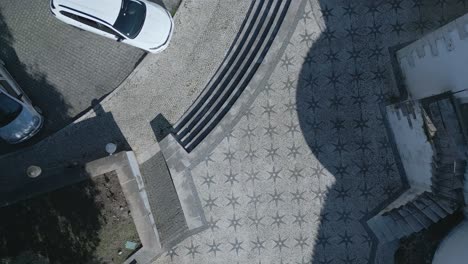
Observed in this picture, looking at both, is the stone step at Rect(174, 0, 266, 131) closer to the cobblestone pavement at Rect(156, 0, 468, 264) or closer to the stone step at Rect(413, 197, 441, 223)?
the cobblestone pavement at Rect(156, 0, 468, 264)

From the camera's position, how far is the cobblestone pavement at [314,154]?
12.9 metres

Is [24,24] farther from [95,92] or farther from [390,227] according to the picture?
[390,227]

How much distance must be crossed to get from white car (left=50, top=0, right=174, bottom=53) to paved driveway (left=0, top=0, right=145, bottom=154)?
0.72 meters

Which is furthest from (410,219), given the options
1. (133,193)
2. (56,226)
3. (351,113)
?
(56,226)

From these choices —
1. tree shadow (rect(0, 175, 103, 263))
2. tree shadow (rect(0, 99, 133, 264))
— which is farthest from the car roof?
tree shadow (rect(0, 175, 103, 263))

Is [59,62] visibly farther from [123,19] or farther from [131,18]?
[131,18]

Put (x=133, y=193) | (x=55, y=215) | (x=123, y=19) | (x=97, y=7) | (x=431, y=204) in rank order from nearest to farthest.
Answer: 1. (x=431, y=204)
2. (x=97, y=7)
3. (x=123, y=19)
4. (x=133, y=193)
5. (x=55, y=215)

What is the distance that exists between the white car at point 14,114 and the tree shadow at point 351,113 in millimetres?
7493

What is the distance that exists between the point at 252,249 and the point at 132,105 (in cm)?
537

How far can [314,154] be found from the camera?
13.0 metres

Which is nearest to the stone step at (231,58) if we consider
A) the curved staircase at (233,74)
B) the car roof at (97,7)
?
the curved staircase at (233,74)

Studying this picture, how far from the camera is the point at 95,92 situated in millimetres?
13336

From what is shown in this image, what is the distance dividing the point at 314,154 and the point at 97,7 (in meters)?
7.14

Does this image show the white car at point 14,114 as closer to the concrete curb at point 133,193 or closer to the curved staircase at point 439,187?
the concrete curb at point 133,193
